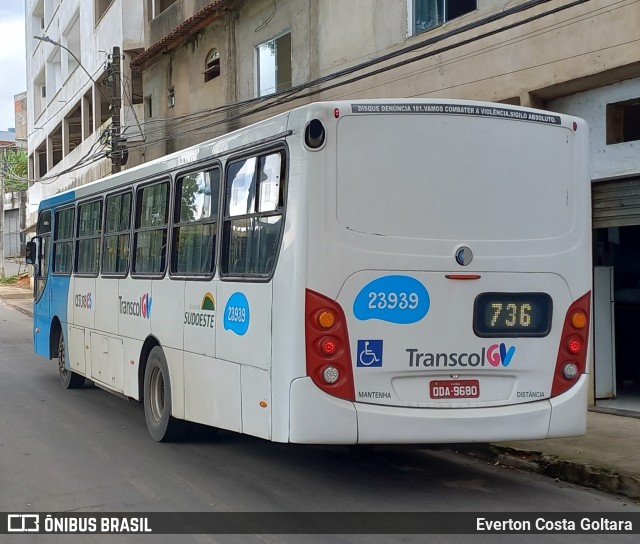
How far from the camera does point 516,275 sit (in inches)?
272

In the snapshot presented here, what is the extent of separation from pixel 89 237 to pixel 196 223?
13.2ft

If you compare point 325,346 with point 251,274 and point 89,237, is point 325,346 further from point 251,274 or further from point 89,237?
point 89,237

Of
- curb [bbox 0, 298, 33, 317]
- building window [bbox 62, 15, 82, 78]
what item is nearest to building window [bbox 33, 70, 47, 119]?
building window [bbox 62, 15, 82, 78]

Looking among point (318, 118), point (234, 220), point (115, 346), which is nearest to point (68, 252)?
point (115, 346)

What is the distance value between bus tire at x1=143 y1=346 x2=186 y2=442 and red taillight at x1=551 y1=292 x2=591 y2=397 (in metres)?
4.00

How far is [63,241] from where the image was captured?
13281 mm

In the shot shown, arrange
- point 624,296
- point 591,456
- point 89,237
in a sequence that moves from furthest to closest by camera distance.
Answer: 1. point 624,296
2. point 89,237
3. point 591,456

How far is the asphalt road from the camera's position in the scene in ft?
21.9

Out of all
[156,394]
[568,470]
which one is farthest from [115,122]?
[568,470]

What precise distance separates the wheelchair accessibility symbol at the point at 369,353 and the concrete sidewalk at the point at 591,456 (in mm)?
1417

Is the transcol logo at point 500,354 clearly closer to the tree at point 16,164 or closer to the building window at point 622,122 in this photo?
the building window at point 622,122

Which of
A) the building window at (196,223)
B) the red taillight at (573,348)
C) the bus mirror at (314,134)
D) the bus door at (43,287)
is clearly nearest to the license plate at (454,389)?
the red taillight at (573,348)

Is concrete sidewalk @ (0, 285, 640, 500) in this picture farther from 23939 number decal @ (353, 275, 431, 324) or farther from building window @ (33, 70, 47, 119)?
building window @ (33, 70, 47, 119)

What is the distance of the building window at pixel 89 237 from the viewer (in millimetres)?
11523
